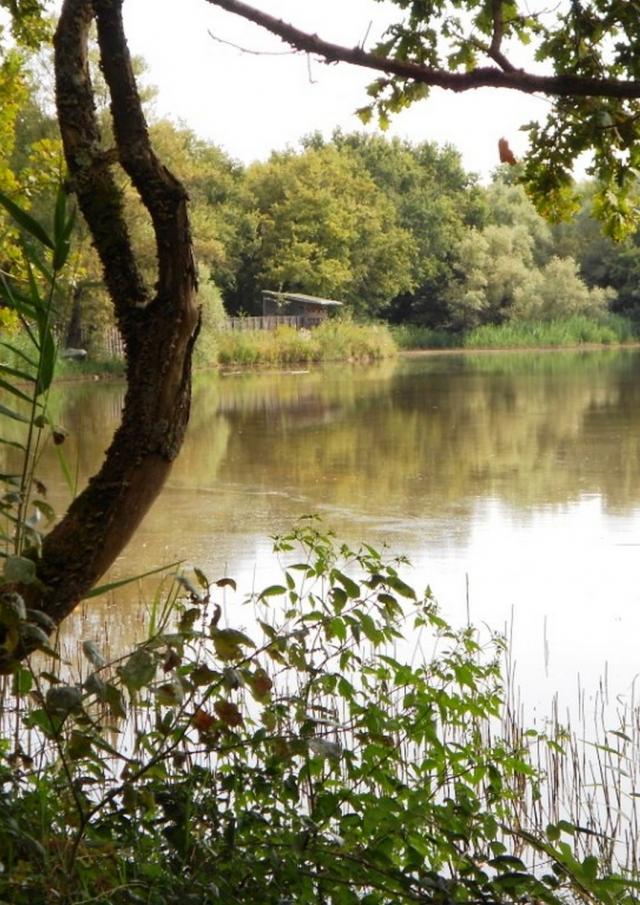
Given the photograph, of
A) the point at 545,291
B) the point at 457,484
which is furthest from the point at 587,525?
the point at 545,291

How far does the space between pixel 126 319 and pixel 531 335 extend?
44.5 m

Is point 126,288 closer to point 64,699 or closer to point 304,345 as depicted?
point 64,699

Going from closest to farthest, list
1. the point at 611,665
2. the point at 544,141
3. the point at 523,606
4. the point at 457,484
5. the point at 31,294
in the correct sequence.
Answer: the point at 31,294
the point at 544,141
the point at 611,665
the point at 523,606
the point at 457,484

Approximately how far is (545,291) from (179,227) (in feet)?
151

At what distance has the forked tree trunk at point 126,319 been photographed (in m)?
2.65

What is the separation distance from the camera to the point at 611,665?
5.50m

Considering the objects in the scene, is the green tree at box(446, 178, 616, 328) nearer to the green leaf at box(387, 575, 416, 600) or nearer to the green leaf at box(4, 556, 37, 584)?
the green leaf at box(387, 575, 416, 600)

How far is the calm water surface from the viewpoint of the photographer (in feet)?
20.9

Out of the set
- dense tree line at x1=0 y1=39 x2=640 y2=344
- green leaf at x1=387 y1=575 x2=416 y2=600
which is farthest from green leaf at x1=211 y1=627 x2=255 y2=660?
dense tree line at x1=0 y1=39 x2=640 y2=344

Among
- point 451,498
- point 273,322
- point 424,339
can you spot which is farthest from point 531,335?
point 451,498

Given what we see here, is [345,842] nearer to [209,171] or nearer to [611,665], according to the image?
[611,665]

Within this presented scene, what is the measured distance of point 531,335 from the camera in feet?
152

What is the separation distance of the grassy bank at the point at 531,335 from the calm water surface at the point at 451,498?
75.1ft

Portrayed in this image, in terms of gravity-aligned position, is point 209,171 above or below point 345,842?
above
